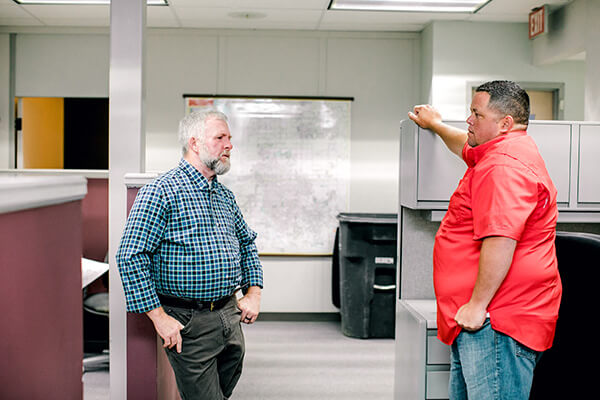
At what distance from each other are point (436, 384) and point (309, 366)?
1.43 m

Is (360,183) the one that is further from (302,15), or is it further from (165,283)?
(165,283)

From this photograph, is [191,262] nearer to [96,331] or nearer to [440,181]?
[440,181]

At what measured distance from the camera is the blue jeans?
1.56 metres

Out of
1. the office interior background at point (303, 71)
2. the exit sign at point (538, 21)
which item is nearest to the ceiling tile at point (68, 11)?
the office interior background at point (303, 71)

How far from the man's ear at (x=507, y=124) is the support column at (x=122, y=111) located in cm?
125

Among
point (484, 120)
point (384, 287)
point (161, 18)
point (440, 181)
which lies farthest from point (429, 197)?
point (161, 18)

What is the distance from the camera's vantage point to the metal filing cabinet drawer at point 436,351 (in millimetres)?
1945

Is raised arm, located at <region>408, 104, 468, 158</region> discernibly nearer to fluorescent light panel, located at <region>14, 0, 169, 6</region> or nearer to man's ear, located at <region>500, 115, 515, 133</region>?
man's ear, located at <region>500, 115, 515, 133</region>

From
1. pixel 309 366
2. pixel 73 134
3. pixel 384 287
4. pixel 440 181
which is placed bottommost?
pixel 309 366

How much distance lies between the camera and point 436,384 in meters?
1.95

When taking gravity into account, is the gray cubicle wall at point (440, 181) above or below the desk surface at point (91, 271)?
above

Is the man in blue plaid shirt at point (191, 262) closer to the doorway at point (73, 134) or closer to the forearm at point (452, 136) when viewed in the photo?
the forearm at point (452, 136)

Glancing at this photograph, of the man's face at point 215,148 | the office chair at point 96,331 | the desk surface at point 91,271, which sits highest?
the man's face at point 215,148

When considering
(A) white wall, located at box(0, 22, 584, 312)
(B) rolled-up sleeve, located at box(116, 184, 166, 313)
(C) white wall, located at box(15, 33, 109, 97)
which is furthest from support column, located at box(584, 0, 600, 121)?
(C) white wall, located at box(15, 33, 109, 97)
